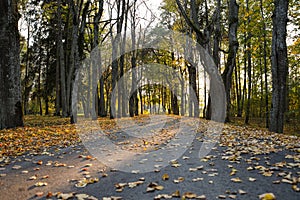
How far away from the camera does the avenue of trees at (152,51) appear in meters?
10.6

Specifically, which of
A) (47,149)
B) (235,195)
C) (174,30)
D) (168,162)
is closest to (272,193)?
(235,195)

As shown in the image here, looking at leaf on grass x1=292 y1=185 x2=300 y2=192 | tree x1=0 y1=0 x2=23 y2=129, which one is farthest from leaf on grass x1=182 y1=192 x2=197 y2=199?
tree x1=0 y1=0 x2=23 y2=129

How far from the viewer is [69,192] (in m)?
3.54

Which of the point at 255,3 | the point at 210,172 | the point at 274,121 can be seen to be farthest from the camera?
the point at 255,3

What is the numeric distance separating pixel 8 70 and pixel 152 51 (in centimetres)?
2130

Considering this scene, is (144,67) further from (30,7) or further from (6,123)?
(6,123)

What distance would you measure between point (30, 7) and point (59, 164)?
25.2 meters

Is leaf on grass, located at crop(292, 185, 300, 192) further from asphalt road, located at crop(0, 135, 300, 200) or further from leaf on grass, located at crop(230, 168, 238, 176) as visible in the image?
leaf on grass, located at crop(230, 168, 238, 176)

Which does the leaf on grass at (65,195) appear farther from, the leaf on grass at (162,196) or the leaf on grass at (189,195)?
the leaf on grass at (189,195)

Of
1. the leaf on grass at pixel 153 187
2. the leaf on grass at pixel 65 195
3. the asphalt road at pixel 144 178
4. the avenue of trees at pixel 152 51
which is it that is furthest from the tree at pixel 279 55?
the leaf on grass at pixel 65 195

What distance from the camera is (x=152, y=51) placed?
30547 millimetres

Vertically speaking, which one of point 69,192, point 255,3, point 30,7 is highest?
point 30,7

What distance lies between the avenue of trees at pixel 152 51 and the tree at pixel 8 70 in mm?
36

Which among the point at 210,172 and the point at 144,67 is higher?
the point at 144,67
